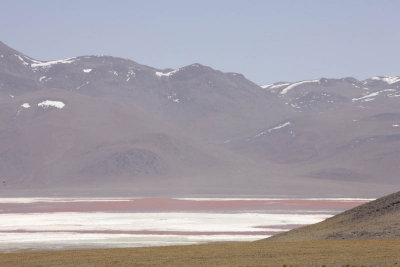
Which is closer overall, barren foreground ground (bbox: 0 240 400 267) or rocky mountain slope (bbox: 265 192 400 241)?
barren foreground ground (bbox: 0 240 400 267)

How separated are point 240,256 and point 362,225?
19.4m

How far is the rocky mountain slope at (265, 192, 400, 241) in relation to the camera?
6419 cm

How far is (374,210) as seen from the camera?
7244 centimetres

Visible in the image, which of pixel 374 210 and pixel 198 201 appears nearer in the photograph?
pixel 374 210

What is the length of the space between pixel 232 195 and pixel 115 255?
13562 centimetres

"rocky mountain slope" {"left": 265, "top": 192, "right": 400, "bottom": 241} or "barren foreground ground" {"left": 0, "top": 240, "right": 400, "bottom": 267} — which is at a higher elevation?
"rocky mountain slope" {"left": 265, "top": 192, "right": 400, "bottom": 241}

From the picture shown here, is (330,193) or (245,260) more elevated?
(330,193)

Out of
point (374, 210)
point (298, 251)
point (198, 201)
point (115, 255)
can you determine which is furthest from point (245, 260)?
point (198, 201)

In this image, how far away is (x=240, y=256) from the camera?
5166 centimetres

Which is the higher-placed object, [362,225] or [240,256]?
[362,225]

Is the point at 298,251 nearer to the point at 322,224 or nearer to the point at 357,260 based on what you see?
the point at 357,260

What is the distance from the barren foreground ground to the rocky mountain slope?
16.4ft

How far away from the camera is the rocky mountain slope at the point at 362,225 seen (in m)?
64.2

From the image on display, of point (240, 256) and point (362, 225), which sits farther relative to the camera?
point (362, 225)
